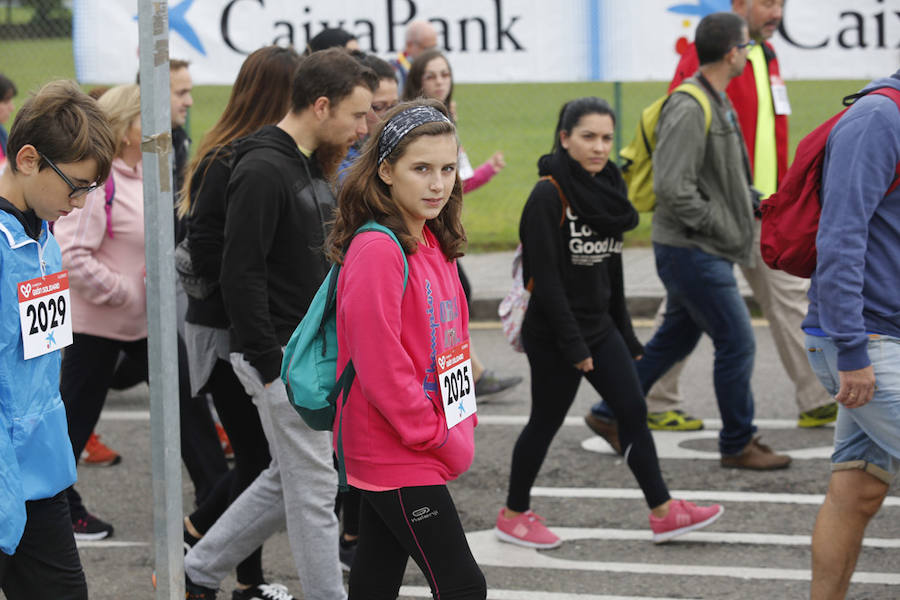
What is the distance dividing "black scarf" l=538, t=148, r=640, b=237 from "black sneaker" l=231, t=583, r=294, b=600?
1737mm

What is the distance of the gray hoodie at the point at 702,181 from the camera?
555 centimetres

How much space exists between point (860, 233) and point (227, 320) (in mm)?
1998

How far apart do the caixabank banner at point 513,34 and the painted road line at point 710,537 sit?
5.83 m

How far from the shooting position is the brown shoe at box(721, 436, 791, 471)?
18.4 feet

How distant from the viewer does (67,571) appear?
3041 mm

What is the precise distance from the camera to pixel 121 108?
195 inches

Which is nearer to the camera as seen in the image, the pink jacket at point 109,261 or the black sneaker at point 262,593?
the black sneaker at point 262,593

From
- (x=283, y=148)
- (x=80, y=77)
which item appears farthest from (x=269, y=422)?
(x=80, y=77)

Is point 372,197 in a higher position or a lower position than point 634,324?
higher

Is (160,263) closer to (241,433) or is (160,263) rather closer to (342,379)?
(342,379)

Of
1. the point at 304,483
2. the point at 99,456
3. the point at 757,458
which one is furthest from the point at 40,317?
the point at 757,458

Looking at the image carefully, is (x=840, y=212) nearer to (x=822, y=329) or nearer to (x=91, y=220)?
(x=822, y=329)

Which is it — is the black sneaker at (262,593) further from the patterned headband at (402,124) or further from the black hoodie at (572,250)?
the patterned headband at (402,124)

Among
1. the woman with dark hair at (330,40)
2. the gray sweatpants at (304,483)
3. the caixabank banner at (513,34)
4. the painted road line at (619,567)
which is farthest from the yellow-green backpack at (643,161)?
the caixabank banner at (513,34)
